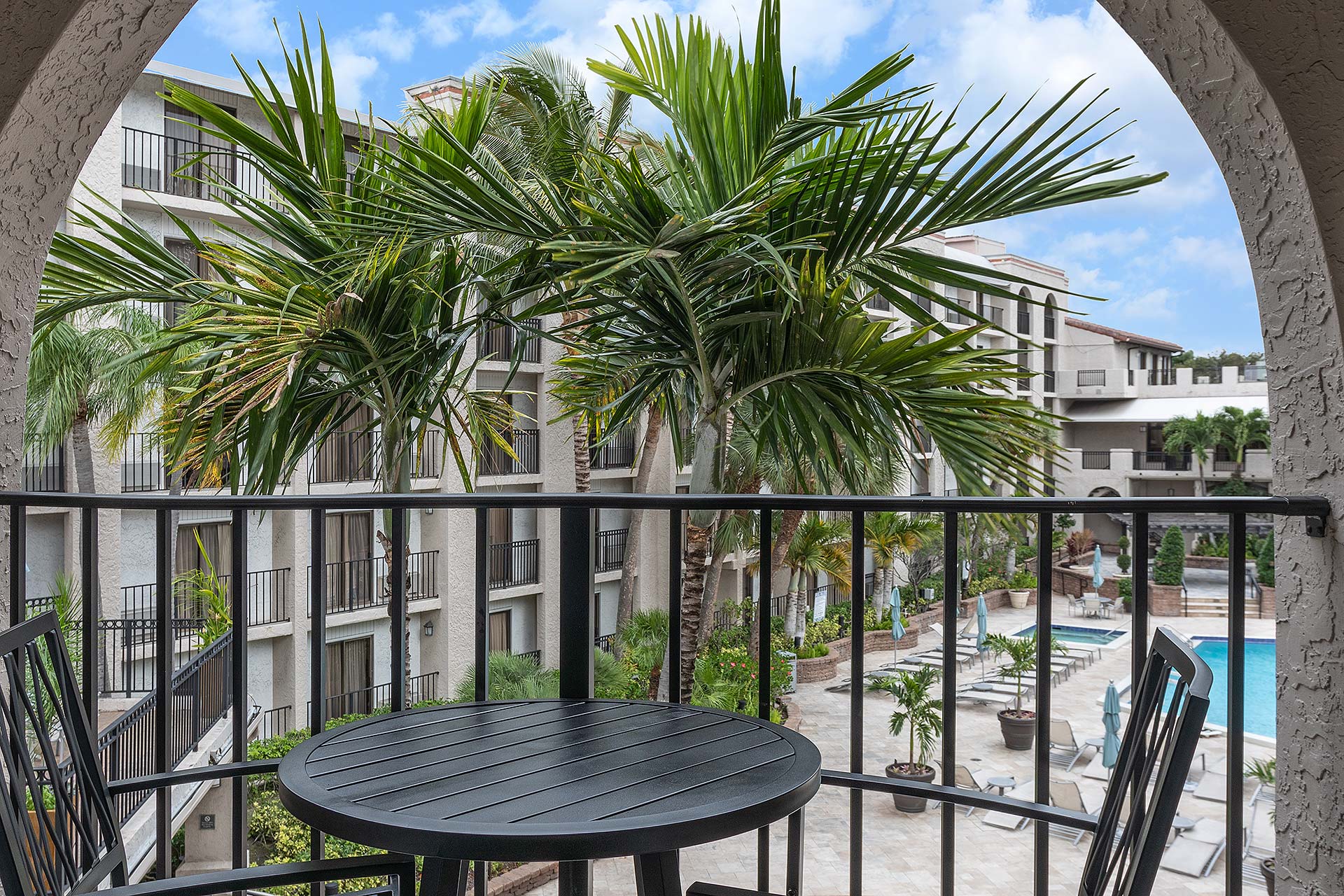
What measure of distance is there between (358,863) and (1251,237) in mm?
1494

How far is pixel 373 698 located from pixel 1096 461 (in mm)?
21881

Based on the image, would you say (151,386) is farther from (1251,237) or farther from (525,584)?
(1251,237)

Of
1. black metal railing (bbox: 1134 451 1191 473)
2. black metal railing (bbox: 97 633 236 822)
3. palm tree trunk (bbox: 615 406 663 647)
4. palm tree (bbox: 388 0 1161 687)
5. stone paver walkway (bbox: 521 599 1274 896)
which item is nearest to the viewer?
palm tree (bbox: 388 0 1161 687)

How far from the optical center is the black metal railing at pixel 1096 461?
26.8m

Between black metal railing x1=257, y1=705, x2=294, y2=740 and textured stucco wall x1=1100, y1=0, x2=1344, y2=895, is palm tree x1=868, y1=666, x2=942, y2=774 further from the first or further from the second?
textured stucco wall x1=1100, y1=0, x2=1344, y2=895

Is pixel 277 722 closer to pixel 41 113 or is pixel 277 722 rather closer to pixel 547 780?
pixel 41 113

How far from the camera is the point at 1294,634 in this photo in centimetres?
141

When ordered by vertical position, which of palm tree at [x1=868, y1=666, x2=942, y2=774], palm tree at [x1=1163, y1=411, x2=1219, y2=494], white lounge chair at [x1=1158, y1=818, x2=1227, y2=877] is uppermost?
palm tree at [x1=1163, y1=411, x2=1219, y2=494]

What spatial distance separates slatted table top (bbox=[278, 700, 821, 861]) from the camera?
94 centimetres

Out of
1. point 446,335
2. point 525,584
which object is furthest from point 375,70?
point 446,335

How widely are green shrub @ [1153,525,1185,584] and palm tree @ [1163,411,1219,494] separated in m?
6.42

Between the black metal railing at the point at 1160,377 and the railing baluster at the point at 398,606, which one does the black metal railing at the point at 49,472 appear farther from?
the black metal railing at the point at 1160,377

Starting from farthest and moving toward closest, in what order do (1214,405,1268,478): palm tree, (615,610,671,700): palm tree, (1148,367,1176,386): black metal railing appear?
1. (1148,367,1176,386): black metal railing
2. (1214,405,1268,478): palm tree
3. (615,610,671,700): palm tree

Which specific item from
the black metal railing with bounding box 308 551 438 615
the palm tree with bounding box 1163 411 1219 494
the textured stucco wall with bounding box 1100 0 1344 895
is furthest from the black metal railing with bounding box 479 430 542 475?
the palm tree with bounding box 1163 411 1219 494
